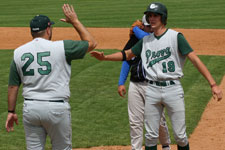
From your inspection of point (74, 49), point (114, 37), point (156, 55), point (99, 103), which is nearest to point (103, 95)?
point (99, 103)

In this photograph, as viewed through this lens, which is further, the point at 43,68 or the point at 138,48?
the point at 138,48

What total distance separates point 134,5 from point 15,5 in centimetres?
823

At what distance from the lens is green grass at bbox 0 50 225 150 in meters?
7.94

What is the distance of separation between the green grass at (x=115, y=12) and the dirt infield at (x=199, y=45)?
1.86 meters

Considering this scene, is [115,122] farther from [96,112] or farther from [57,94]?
[57,94]

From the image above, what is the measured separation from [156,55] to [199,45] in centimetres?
1161

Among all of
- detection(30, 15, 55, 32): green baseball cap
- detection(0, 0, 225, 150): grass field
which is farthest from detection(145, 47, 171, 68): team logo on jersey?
detection(0, 0, 225, 150): grass field

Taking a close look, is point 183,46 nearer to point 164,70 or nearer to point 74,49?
point 164,70

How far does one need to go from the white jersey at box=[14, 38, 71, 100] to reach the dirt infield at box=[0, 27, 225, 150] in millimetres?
2726

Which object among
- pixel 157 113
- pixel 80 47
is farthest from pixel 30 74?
pixel 157 113

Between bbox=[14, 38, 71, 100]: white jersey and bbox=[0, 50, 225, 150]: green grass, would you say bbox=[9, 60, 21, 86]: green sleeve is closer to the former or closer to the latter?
bbox=[14, 38, 71, 100]: white jersey

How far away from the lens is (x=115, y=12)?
27266 millimetres

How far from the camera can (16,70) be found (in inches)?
200

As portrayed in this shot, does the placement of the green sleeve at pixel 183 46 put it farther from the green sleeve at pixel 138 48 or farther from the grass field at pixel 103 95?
the grass field at pixel 103 95
